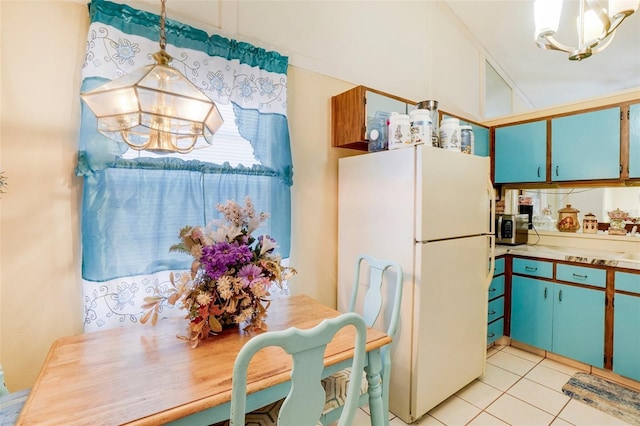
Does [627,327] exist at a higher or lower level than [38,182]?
lower

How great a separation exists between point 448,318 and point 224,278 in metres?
1.52

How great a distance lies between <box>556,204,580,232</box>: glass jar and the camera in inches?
121

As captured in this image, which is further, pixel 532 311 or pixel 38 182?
pixel 532 311

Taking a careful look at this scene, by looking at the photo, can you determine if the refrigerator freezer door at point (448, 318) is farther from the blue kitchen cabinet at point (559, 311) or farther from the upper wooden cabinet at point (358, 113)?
the upper wooden cabinet at point (358, 113)

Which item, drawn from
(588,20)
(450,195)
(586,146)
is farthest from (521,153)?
(450,195)

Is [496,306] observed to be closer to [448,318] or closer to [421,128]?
[448,318]

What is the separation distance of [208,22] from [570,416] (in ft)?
11.0

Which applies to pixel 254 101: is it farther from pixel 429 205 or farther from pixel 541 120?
pixel 541 120

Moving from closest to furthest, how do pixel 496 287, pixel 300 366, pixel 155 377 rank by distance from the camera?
1. pixel 300 366
2. pixel 155 377
3. pixel 496 287

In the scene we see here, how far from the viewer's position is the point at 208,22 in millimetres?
1783

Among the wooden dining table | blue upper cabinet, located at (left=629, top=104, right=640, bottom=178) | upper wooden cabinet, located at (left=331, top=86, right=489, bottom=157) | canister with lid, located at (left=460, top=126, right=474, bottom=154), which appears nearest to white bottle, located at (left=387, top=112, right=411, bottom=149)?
upper wooden cabinet, located at (left=331, top=86, right=489, bottom=157)

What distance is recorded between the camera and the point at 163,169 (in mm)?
1615

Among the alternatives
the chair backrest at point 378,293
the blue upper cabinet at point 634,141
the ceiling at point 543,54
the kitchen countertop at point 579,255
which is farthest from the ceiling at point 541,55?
the chair backrest at point 378,293

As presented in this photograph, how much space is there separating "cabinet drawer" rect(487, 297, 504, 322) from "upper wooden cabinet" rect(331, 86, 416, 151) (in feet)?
6.24
